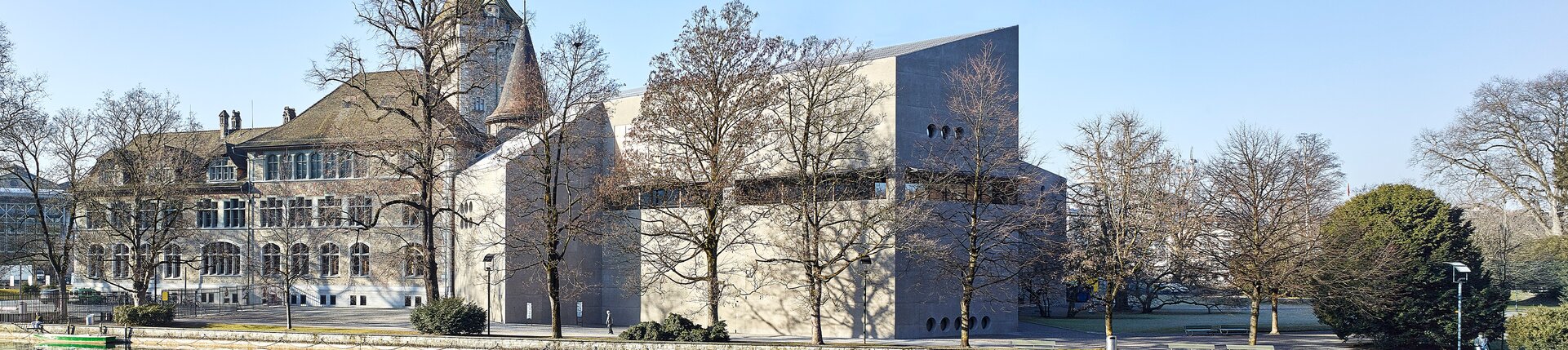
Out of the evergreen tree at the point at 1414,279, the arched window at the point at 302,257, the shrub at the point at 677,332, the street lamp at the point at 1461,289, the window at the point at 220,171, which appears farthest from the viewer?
the window at the point at 220,171

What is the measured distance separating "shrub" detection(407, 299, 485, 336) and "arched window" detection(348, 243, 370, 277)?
2480 cm

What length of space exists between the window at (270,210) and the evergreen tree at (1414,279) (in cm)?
4692

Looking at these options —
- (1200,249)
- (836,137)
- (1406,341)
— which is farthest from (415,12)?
(1406,341)

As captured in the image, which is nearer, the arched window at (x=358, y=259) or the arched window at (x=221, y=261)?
the arched window at (x=358, y=259)

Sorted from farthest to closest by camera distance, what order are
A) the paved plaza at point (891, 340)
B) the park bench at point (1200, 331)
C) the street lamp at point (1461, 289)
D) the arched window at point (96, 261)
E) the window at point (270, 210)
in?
1. the window at point (270, 210)
2. the arched window at point (96, 261)
3. the park bench at point (1200, 331)
4. the paved plaza at point (891, 340)
5. the street lamp at point (1461, 289)

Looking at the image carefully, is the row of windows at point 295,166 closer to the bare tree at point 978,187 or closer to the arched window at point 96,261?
the arched window at point 96,261

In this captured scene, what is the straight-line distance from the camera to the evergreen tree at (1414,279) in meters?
29.6

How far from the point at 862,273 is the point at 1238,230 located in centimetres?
1081

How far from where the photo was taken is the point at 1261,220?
1289 inches

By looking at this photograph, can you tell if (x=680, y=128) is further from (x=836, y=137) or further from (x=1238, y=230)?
(x=1238, y=230)

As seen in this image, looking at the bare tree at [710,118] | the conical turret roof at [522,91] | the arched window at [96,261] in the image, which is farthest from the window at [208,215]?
the bare tree at [710,118]

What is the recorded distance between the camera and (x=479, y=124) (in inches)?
2331

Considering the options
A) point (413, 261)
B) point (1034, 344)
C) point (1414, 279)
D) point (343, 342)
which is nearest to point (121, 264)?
point (413, 261)

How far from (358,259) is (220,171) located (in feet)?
34.4
